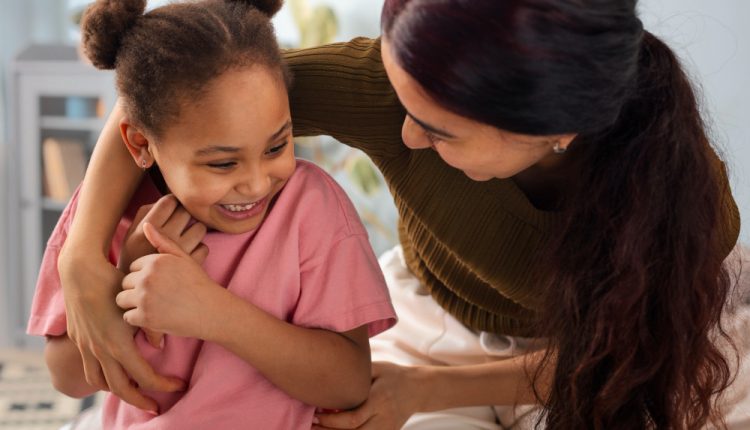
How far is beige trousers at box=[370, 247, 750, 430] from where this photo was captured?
1483 mm

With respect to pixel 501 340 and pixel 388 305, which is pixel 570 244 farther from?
pixel 501 340

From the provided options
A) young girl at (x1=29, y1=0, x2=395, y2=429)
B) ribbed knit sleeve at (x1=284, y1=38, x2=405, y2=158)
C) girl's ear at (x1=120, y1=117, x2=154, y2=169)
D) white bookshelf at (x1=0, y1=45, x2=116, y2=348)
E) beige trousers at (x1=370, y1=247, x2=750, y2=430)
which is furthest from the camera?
white bookshelf at (x1=0, y1=45, x2=116, y2=348)

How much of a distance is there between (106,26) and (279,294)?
405 mm

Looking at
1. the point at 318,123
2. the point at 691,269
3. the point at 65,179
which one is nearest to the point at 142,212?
the point at 318,123

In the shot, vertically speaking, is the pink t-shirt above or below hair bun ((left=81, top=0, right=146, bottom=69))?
below

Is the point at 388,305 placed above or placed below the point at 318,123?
below

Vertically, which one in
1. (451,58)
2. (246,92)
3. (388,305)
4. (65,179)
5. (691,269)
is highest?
(451,58)

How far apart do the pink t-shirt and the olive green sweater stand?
0.47 ft

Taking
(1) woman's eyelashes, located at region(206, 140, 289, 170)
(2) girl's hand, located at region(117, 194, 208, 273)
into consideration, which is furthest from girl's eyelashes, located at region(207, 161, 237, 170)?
(2) girl's hand, located at region(117, 194, 208, 273)

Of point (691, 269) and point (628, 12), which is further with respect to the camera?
point (691, 269)

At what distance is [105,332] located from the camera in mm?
1180

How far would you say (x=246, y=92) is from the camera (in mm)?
1096

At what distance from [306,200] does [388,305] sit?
179 millimetres

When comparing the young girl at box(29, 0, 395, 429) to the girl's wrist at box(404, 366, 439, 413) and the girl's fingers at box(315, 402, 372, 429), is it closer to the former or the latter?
the girl's fingers at box(315, 402, 372, 429)
